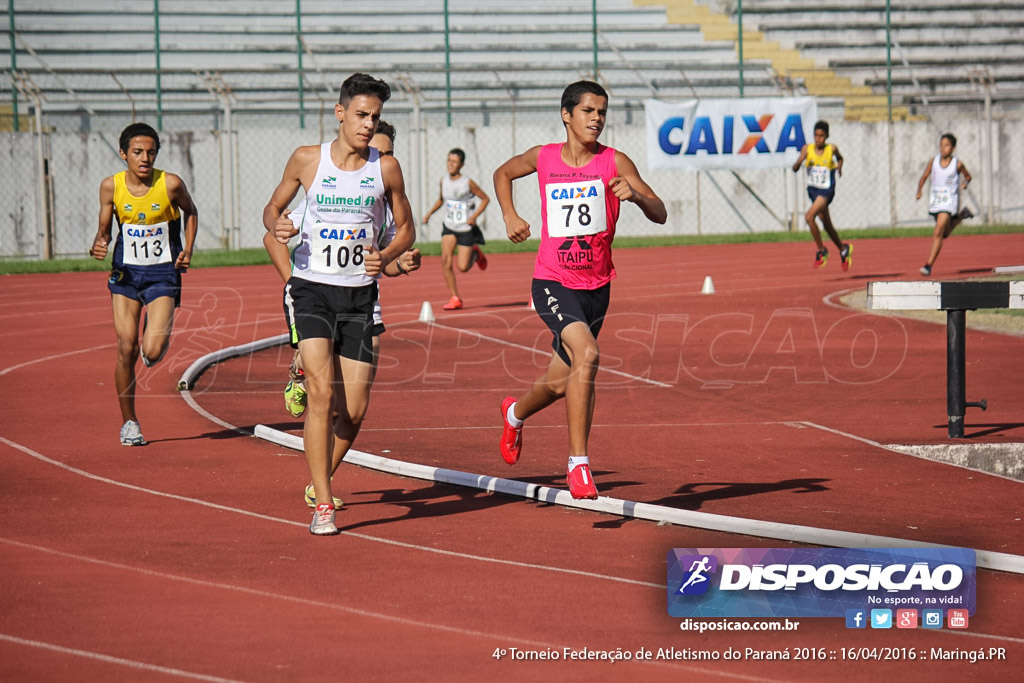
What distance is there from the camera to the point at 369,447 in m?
9.59

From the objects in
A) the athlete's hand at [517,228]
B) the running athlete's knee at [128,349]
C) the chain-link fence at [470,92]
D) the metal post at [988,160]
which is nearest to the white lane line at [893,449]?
the athlete's hand at [517,228]

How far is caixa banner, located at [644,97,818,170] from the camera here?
31688 millimetres

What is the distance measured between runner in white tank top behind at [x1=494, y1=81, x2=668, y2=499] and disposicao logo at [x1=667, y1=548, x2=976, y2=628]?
1525mm

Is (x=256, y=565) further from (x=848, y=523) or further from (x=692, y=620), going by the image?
(x=848, y=523)

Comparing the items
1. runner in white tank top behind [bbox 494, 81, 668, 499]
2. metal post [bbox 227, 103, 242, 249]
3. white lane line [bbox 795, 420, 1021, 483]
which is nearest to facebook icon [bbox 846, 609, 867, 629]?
runner in white tank top behind [bbox 494, 81, 668, 499]

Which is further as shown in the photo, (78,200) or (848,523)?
(78,200)

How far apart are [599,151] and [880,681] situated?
3718 millimetres

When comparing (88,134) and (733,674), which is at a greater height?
(88,134)

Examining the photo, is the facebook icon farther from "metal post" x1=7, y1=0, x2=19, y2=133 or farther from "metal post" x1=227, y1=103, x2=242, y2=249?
"metal post" x1=7, y1=0, x2=19, y2=133

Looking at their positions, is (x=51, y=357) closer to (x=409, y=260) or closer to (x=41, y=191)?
(x=409, y=260)

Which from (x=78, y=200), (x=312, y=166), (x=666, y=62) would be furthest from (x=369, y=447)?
(x=666, y=62)

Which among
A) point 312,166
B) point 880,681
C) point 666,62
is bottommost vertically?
point 880,681

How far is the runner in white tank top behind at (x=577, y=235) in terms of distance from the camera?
7.29m

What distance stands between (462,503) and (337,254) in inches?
65.0
